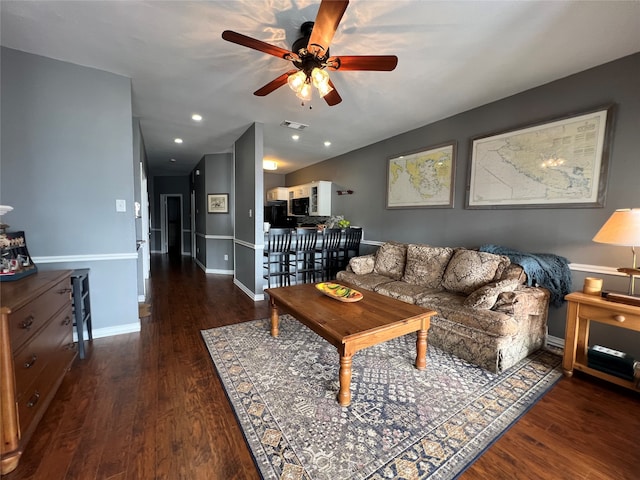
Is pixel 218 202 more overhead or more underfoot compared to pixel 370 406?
more overhead

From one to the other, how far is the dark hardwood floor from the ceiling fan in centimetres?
229

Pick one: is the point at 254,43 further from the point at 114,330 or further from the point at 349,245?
the point at 349,245

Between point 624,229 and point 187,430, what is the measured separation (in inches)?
122

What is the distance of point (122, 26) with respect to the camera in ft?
6.24

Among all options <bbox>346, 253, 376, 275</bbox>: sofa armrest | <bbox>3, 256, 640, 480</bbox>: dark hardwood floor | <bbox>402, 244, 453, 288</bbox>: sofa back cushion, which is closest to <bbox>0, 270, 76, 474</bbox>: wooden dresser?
<bbox>3, 256, 640, 480</bbox>: dark hardwood floor

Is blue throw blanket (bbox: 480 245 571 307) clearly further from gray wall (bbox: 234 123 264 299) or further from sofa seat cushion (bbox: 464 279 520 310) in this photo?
gray wall (bbox: 234 123 264 299)

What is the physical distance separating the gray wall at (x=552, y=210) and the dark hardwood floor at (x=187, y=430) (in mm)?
1127

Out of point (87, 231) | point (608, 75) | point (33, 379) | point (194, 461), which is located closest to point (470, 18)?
point (608, 75)

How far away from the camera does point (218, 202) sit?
19.2 feet

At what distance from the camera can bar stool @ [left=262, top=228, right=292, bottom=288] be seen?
4.10 meters

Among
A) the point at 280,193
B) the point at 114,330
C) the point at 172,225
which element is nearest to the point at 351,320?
the point at 114,330

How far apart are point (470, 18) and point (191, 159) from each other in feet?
19.8

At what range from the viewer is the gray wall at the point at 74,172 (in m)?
2.25

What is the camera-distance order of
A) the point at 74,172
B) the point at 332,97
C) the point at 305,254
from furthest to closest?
1. the point at 305,254
2. the point at 74,172
3. the point at 332,97
